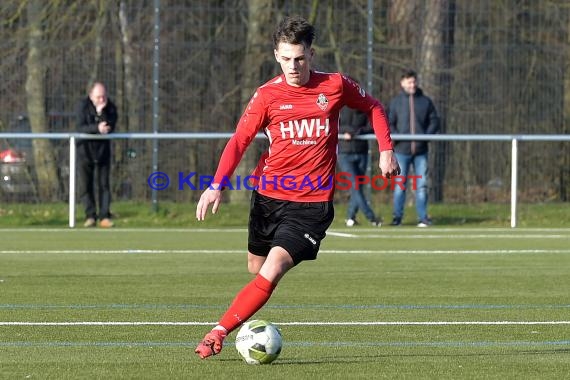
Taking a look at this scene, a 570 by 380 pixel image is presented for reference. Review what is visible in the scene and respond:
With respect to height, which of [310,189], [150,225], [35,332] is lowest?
[150,225]

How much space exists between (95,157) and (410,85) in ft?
13.9

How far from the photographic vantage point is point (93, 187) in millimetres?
18922

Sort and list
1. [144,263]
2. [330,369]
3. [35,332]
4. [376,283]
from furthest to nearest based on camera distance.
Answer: [144,263]
[376,283]
[35,332]
[330,369]

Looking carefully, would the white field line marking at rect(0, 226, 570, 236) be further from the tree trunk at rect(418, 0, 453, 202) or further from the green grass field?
the tree trunk at rect(418, 0, 453, 202)

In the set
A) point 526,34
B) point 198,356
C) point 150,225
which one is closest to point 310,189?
point 198,356

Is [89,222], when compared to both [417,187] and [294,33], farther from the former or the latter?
[294,33]

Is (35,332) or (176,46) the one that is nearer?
(35,332)

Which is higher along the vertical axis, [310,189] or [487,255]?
[310,189]

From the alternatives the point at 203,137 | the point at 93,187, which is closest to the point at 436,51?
the point at 203,137

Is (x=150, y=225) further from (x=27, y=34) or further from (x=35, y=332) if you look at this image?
(x=35, y=332)

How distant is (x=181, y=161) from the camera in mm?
20281

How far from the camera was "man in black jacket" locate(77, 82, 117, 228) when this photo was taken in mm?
18750

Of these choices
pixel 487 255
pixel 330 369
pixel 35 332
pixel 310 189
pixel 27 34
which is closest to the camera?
pixel 330 369

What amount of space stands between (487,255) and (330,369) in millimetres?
7806
